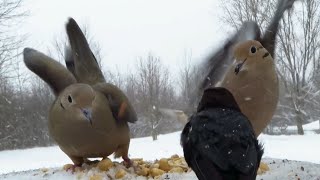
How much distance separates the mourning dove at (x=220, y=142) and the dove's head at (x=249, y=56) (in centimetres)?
163

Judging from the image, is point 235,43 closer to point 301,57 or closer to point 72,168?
point 72,168

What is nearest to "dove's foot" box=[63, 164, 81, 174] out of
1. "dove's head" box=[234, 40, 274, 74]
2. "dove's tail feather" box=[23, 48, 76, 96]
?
"dove's tail feather" box=[23, 48, 76, 96]

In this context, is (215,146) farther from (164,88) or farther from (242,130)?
(164,88)

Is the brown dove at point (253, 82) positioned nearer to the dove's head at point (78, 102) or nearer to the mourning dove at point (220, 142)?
the dove's head at point (78, 102)

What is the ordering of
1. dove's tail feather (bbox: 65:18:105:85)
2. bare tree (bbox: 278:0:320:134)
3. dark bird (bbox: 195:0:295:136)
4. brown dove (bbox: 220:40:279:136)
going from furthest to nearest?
bare tree (bbox: 278:0:320:134)
dove's tail feather (bbox: 65:18:105:85)
dark bird (bbox: 195:0:295:136)
brown dove (bbox: 220:40:279:136)

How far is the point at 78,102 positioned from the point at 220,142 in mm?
2145

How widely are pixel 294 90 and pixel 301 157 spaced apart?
33.3 ft

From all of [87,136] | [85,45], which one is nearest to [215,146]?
[87,136]

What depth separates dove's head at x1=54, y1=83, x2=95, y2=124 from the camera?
4348mm

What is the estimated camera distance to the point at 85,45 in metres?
5.34

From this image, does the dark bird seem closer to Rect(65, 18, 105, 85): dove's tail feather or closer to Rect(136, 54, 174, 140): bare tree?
Rect(65, 18, 105, 85): dove's tail feather

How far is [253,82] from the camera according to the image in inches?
175

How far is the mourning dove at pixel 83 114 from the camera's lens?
4480 millimetres

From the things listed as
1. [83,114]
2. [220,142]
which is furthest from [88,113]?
[220,142]
